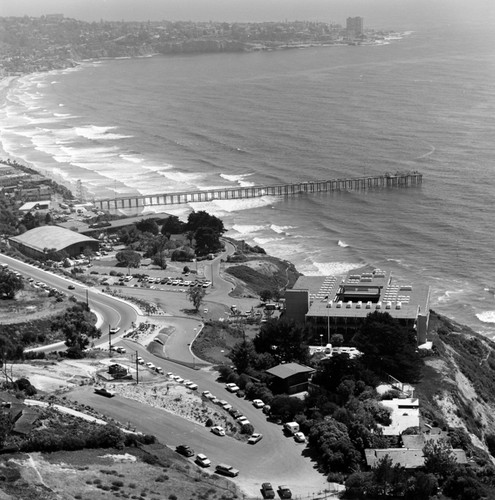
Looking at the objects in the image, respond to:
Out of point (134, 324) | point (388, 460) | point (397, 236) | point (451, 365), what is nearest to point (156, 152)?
point (397, 236)

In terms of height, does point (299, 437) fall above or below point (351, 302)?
below

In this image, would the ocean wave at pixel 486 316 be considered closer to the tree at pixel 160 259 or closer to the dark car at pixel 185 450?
the tree at pixel 160 259

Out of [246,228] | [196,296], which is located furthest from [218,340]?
[246,228]

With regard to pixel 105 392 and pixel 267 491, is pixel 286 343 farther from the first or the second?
pixel 267 491

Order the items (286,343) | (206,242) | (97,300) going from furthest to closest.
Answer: (206,242) < (97,300) < (286,343)

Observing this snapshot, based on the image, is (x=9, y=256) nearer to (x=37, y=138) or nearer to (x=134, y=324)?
(x=134, y=324)

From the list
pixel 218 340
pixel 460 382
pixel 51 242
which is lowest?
pixel 460 382

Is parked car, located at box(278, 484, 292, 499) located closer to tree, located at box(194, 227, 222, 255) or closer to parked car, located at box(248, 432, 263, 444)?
parked car, located at box(248, 432, 263, 444)
